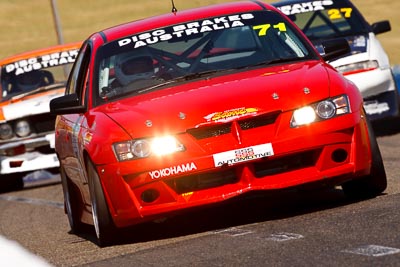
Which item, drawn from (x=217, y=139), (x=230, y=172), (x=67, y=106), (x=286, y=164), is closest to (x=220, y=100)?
(x=217, y=139)

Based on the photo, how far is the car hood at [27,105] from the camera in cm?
1670

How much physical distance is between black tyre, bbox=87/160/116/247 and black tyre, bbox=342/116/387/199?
1542mm

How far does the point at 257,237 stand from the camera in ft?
25.6

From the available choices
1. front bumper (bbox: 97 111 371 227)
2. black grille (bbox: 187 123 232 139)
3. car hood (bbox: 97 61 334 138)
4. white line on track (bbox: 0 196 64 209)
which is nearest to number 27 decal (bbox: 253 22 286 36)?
car hood (bbox: 97 61 334 138)

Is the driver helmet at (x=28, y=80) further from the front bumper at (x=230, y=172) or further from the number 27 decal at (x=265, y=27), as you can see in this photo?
the front bumper at (x=230, y=172)

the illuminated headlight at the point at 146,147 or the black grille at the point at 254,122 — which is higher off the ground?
the black grille at the point at 254,122

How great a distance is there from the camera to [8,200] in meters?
15.4

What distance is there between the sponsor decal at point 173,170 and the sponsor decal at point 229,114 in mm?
306

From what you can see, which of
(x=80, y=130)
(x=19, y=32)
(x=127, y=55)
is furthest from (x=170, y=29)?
(x=19, y=32)

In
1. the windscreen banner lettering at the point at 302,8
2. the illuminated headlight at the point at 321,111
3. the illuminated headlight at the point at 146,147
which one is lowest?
the windscreen banner lettering at the point at 302,8

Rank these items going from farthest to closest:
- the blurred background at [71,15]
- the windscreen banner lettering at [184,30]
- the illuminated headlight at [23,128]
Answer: the blurred background at [71,15] < the illuminated headlight at [23,128] < the windscreen banner lettering at [184,30]

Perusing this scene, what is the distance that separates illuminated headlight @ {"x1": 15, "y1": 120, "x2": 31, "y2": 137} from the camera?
55.2ft

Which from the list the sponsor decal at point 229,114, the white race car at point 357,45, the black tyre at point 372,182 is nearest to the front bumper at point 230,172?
the sponsor decal at point 229,114

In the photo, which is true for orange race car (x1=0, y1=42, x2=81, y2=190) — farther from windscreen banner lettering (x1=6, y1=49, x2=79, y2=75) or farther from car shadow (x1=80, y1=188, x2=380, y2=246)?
car shadow (x1=80, y1=188, x2=380, y2=246)
